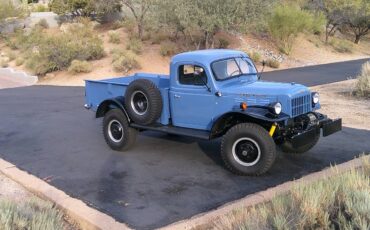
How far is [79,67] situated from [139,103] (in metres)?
13.8

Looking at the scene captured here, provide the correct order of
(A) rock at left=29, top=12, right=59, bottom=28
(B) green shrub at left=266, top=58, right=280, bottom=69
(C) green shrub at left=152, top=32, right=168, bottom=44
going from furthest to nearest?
1. (A) rock at left=29, top=12, right=59, bottom=28
2. (C) green shrub at left=152, top=32, right=168, bottom=44
3. (B) green shrub at left=266, top=58, right=280, bottom=69

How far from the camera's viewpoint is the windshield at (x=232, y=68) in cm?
749

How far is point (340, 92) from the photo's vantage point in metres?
14.7

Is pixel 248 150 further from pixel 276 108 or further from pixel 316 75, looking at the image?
pixel 316 75

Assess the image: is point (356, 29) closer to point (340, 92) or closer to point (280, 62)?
point (280, 62)

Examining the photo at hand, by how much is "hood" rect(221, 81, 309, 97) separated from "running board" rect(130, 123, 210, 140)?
29.8 inches

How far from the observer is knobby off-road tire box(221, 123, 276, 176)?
6.55 m

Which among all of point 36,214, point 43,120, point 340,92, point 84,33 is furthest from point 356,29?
point 36,214

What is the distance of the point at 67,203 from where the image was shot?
19.0ft

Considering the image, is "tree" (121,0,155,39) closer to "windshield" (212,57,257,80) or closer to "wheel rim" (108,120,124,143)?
"wheel rim" (108,120,124,143)

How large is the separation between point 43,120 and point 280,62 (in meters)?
17.9

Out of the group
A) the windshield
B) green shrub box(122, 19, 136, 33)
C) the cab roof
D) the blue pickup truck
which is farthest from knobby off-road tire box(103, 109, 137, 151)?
green shrub box(122, 19, 136, 33)

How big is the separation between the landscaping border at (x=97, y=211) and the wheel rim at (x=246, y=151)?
25.3 inches

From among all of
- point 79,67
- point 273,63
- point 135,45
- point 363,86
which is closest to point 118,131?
point 363,86
